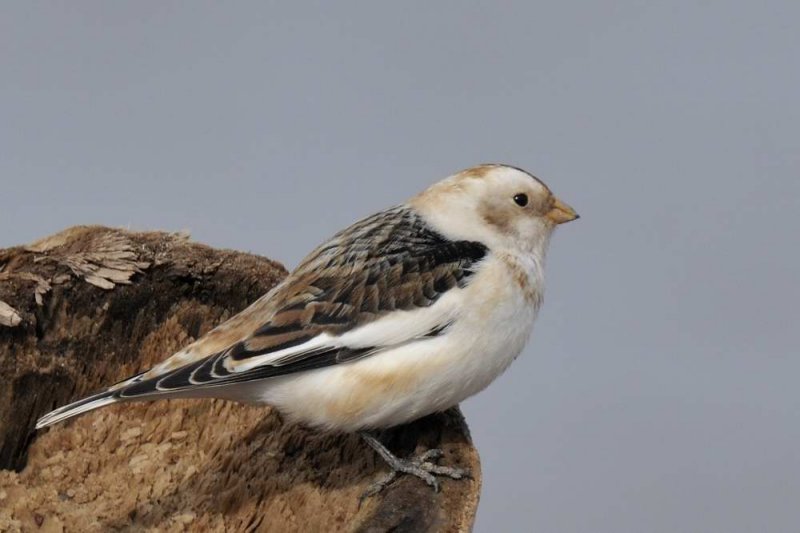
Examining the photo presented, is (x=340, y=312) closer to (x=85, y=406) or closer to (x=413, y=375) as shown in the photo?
(x=413, y=375)

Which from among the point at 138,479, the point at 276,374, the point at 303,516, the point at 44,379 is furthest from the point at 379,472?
the point at 44,379

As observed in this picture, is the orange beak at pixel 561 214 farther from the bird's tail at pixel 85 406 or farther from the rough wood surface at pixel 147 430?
the bird's tail at pixel 85 406

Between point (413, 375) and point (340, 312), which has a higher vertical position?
point (340, 312)

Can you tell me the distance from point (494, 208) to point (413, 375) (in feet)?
2.47

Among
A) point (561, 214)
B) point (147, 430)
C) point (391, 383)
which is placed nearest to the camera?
point (391, 383)

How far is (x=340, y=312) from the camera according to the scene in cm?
426

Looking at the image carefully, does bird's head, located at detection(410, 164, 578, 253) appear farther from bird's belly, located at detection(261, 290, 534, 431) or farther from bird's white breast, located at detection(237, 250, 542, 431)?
bird's belly, located at detection(261, 290, 534, 431)

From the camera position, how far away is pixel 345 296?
431 centimetres

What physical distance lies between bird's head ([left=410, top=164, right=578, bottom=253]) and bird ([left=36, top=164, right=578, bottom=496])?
79mm

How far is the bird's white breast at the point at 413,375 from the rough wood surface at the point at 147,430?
25 centimetres

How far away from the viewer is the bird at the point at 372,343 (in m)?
4.17

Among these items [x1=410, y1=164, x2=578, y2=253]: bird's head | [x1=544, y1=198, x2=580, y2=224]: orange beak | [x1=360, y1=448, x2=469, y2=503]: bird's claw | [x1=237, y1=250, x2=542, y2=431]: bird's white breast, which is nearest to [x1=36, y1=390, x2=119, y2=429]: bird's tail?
[x1=237, y1=250, x2=542, y2=431]: bird's white breast

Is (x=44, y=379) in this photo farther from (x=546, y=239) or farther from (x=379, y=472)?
(x=546, y=239)

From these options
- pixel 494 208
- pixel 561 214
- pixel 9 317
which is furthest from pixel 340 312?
pixel 9 317
